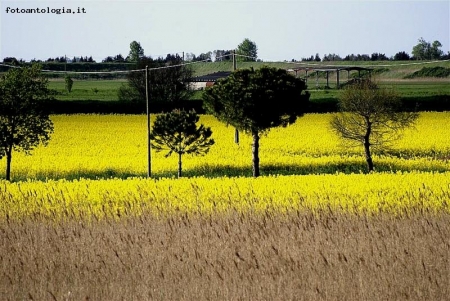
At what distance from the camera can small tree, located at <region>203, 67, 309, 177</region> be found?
3800 centimetres

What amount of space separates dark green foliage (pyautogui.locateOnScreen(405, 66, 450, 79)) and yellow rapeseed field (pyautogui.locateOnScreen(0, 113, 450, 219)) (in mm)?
57028

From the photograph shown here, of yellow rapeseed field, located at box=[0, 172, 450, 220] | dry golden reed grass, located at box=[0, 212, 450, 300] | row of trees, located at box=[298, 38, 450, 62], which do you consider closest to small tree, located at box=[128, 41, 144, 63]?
row of trees, located at box=[298, 38, 450, 62]

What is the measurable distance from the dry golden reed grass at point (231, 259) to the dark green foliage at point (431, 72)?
352 feet

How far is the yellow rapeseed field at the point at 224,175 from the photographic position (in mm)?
18094

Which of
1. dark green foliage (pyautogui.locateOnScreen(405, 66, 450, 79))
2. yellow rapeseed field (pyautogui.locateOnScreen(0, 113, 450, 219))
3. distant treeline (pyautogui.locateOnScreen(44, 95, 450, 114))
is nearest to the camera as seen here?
yellow rapeseed field (pyautogui.locateOnScreen(0, 113, 450, 219))

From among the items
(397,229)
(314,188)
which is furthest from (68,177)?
(397,229)

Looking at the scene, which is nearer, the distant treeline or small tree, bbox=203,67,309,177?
small tree, bbox=203,67,309,177

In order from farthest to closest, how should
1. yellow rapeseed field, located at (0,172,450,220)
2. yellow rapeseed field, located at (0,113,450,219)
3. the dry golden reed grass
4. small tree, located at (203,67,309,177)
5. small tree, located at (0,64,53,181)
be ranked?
small tree, located at (0,64,53,181) < small tree, located at (203,67,309,177) < yellow rapeseed field, located at (0,113,450,219) < yellow rapeseed field, located at (0,172,450,220) < the dry golden reed grass

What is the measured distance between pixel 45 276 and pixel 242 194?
8464 millimetres

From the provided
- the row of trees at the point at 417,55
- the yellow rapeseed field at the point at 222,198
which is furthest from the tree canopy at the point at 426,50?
the yellow rapeseed field at the point at 222,198

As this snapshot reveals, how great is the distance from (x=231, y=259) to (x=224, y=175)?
24248 millimetres

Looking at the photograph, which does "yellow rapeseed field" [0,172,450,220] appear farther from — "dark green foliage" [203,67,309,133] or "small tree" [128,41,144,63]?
"small tree" [128,41,144,63]

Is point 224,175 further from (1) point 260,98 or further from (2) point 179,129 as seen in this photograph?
(1) point 260,98

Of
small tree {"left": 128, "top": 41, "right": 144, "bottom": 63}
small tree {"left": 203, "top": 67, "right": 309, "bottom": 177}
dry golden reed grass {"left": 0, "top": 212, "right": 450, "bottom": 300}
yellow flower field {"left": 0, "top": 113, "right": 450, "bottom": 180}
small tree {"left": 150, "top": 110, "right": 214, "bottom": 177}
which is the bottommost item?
yellow flower field {"left": 0, "top": 113, "right": 450, "bottom": 180}
